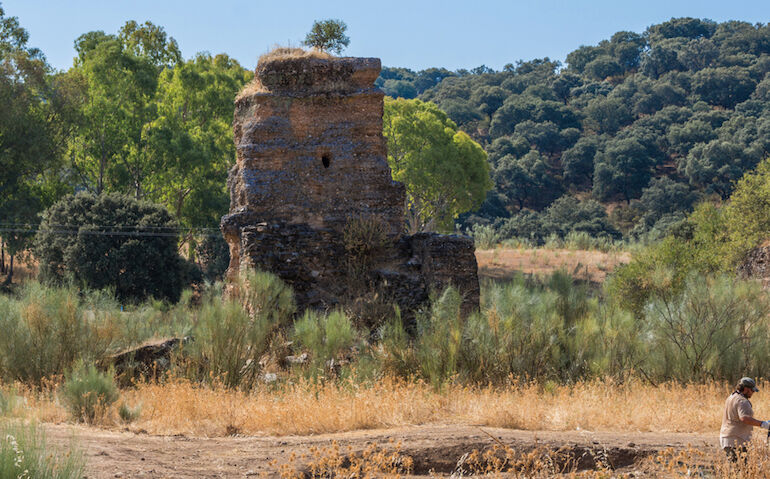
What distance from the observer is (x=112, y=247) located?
91.9ft

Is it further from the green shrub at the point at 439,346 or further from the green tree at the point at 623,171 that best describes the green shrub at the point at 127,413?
the green tree at the point at 623,171

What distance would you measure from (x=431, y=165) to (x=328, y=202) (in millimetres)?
20887

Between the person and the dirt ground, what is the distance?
2695cm

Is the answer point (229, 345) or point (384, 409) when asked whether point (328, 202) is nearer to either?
point (229, 345)

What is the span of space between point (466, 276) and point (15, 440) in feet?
36.3

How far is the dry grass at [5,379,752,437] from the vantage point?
9.28 m

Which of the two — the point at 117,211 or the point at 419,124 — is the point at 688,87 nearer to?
the point at 419,124

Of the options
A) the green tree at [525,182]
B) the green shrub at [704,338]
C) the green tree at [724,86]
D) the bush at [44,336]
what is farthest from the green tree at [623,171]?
the bush at [44,336]

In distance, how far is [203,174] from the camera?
3459 cm

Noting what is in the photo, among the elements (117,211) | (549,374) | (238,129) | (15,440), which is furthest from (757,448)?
(117,211)

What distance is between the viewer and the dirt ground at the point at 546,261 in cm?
3566

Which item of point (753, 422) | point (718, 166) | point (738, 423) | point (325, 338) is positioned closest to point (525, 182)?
point (718, 166)

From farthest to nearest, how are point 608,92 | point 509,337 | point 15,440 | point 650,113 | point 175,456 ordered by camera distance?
point 608,92, point 650,113, point 509,337, point 175,456, point 15,440

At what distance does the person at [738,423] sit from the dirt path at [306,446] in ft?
1.99
